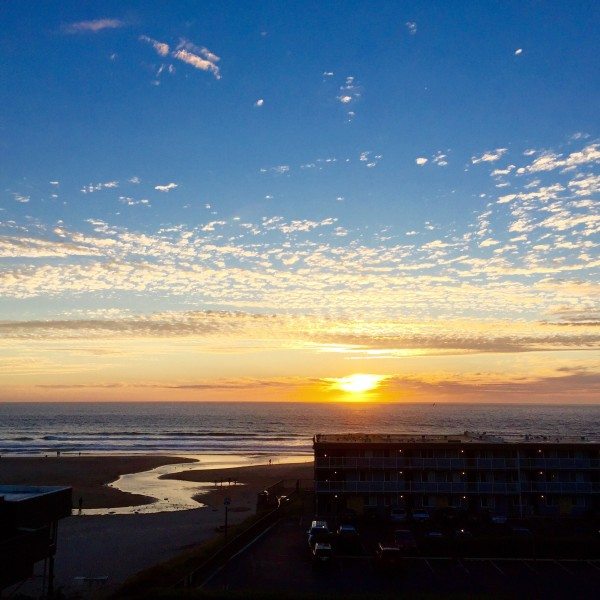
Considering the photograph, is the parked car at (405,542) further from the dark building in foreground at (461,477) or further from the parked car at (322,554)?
the dark building in foreground at (461,477)

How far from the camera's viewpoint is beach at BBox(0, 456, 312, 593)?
34.7 metres

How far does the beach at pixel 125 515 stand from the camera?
114 feet

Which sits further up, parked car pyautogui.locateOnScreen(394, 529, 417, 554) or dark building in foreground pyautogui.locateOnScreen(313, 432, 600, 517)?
dark building in foreground pyautogui.locateOnScreen(313, 432, 600, 517)

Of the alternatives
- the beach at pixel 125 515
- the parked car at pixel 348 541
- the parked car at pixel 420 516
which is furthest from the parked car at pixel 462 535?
the beach at pixel 125 515

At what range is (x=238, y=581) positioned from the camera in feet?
87.6

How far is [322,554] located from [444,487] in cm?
1790

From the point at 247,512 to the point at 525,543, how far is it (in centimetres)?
2828

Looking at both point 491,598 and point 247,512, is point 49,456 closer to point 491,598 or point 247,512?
point 247,512

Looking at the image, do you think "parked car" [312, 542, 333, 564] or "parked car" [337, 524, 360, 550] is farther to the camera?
"parked car" [337, 524, 360, 550]

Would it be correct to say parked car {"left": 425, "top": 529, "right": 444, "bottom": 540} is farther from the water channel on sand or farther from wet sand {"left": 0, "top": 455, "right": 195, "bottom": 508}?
wet sand {"left": 0, "top": 455, "right": 195, "bottom": 508}

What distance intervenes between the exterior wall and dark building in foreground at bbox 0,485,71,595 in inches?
992

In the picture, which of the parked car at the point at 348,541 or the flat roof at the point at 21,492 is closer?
the flat roof at the point at 21,492

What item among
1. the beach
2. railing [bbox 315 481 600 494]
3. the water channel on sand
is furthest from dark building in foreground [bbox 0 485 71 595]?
the water channel on sand

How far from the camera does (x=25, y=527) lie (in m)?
21.2
